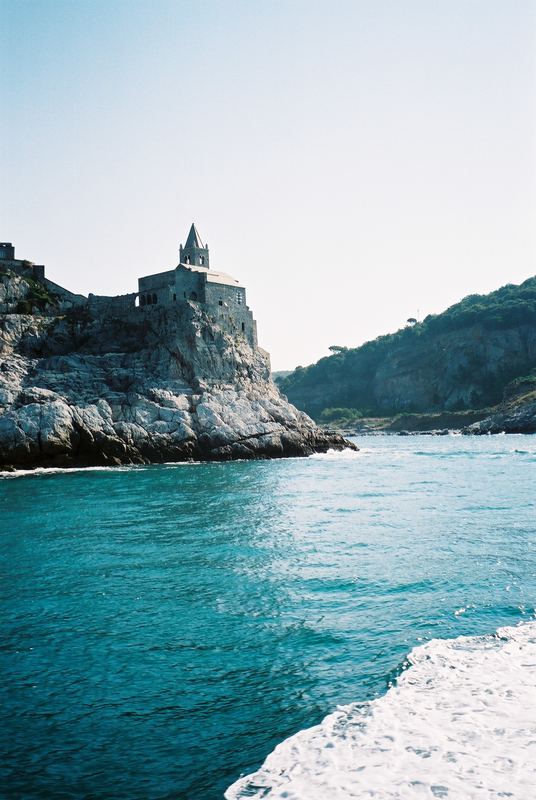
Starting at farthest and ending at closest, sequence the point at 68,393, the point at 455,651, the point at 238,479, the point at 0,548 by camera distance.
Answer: the point at 68,393
the point at 238,479
the point at 0,548
the point at 455,651

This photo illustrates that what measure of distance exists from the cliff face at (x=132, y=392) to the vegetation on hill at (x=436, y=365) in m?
81.2

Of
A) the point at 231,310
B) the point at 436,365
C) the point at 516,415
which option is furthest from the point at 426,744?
the point at 436,365

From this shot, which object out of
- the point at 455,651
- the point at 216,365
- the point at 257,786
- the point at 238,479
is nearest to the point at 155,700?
the point at 257,786

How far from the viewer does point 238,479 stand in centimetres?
4112

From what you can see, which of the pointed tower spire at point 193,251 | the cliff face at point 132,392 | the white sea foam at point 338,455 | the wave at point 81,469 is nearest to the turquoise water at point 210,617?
the wave at point 81,469

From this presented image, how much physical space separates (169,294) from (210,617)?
59.9m

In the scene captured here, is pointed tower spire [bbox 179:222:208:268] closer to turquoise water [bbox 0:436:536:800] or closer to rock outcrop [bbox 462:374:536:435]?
turquoise water [bbox 0:436:536:800]

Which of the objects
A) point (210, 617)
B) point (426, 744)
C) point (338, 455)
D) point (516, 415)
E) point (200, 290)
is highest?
point (200, 290)

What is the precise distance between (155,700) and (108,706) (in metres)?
0.72

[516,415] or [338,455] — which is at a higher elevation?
[516,415]

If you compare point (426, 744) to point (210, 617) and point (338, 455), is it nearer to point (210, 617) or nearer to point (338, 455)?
point (210, 617)

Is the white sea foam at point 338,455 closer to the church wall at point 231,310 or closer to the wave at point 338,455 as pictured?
the wave at point 338,455

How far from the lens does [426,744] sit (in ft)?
25.6

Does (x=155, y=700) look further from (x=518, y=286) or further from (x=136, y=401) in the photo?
(x=518, y=286)
